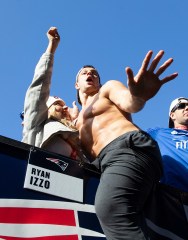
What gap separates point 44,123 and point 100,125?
0.47m

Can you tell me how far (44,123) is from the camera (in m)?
3.16

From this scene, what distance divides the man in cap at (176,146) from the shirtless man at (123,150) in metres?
0.89

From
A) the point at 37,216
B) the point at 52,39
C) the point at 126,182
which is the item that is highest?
the point at 52,39

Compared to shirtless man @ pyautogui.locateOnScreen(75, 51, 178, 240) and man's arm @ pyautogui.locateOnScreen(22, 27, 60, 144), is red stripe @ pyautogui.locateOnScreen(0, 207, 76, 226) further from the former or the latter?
man's arm @ pyautogui.locateOnScreen(22, 27, 60, 144)

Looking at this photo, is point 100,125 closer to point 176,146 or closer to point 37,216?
point 37,216

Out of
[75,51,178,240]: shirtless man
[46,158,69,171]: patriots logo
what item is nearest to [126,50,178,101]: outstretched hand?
[75,51,178,240]: shirtless man

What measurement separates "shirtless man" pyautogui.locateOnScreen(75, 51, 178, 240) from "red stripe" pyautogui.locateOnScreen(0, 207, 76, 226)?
217 mm

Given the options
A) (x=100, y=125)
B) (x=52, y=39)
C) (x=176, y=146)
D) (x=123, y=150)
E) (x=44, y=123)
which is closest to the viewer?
(x=123, y=150)

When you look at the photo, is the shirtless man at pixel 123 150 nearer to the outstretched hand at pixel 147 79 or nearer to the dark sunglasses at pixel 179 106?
the outstretched hand at pixel 147 79

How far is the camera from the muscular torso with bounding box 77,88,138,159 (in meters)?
2.92

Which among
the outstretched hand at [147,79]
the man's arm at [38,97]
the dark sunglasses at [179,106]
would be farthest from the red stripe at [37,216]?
the dark sunglasses at [179,106]

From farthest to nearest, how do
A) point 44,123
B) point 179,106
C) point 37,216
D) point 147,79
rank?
point 179,106
point 44,123
point 37,216
point 147,79

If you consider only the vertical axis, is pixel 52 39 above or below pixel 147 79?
above

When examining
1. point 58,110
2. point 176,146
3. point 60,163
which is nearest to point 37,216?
point 60,163
